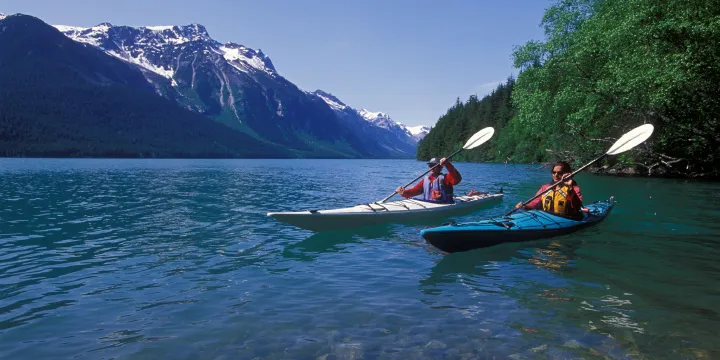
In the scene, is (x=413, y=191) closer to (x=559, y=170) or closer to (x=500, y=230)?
(x=559, y=170)

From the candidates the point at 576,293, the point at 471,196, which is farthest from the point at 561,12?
the point at 576,293

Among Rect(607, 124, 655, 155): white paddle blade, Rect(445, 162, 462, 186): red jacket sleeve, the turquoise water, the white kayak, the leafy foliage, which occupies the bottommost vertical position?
the turquoise water

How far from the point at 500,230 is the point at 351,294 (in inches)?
193

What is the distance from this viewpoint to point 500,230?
11.2 m

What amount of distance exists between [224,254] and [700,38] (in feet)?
86.9

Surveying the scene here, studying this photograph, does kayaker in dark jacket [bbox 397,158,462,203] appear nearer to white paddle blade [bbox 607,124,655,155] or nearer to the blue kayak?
the blue kayak

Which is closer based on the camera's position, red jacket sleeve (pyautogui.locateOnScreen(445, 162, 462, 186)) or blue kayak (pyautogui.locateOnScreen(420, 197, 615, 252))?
blue kayak (pyautogui.locateOnScreen(420, 197, 615, 252))

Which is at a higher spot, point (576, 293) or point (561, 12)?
point (561, 12)

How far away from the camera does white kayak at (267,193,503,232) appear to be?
1338 centimetres

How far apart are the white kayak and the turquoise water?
1.33ft

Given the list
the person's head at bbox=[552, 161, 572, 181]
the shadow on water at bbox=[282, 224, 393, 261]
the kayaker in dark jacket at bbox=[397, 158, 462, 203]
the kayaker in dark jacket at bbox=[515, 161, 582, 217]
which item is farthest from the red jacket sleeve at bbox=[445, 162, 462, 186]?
the person's head at bbox=[552, 161, 572, 181]

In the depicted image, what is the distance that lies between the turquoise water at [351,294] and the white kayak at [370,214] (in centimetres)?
40

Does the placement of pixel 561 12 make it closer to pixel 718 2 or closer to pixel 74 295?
pixel 718 2

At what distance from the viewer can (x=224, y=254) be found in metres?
11.6
